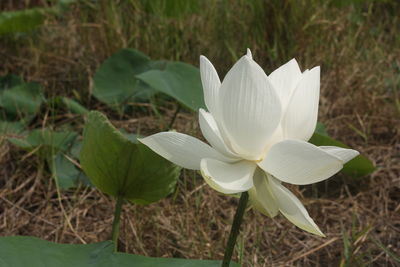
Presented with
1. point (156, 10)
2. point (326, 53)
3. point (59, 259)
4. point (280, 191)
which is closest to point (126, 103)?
point (156, 10)

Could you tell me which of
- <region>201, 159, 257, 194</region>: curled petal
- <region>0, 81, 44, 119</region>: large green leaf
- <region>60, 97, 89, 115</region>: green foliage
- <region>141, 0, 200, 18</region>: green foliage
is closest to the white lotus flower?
<region>201, 159, 257, 194</region>: curled petal

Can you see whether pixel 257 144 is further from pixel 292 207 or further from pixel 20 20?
pixel 20 20

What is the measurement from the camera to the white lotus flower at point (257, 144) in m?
0.80

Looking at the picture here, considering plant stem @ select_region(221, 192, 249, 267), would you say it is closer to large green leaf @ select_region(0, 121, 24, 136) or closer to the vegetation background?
the vegetation background

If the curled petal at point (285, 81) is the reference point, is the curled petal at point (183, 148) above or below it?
below

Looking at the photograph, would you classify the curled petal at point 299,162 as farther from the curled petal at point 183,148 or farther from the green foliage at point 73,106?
the green foliage at point 73,106

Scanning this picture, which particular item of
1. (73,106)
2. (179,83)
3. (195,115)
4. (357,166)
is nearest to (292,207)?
(179,83)

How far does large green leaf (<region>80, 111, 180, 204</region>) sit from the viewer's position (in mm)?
1144

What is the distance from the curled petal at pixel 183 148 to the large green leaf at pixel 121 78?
4.42 ft

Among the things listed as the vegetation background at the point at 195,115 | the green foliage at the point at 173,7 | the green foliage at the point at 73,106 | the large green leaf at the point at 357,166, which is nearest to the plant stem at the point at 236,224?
the vegetation background at the point at 195,115

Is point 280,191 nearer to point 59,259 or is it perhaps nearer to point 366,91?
point 59,259

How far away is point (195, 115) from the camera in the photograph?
2.03 meters

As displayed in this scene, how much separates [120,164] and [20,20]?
56.9 inches

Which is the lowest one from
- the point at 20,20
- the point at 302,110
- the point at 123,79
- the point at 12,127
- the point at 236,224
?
the point at 12,127
